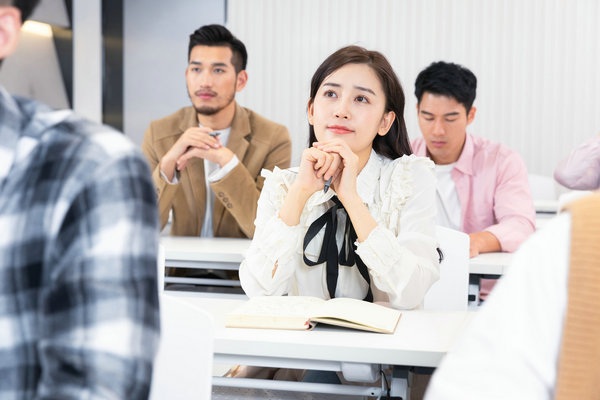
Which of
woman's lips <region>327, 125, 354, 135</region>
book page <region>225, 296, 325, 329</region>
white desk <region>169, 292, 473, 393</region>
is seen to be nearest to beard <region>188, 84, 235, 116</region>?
woman's lips <region>327, 125, 354, 135</region>

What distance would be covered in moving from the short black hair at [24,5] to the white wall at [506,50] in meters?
4.50

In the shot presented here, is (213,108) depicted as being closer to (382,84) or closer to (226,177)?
Answer: (226,177)

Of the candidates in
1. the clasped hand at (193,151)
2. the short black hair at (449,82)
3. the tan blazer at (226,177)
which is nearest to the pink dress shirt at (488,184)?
the short black hair at (449,82)

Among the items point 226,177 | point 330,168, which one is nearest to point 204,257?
point 226,177

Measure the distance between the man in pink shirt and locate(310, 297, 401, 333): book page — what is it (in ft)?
5.05

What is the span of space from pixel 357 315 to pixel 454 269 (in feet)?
2.19

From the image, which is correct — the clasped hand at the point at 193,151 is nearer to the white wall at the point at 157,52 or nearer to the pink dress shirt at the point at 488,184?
the pink dress shirt at the point at 488,184

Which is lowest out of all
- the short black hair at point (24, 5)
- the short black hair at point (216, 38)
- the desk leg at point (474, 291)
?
the desk leg at point (474, 291)

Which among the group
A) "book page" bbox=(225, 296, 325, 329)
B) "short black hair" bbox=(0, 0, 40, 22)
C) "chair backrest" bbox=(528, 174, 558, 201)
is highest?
"short black hair" bbox=(0, 0, 40, 22)

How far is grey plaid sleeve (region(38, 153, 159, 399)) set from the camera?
0.64 metres

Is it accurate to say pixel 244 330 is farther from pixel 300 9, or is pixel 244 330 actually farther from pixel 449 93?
pixel 300 9

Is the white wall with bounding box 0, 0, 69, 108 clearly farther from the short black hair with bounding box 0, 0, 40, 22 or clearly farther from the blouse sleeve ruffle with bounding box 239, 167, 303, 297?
the short black hair with bounding box 0, 0, 40, 22

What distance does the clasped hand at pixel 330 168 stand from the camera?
1762 mm

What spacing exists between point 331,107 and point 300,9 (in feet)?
12.3
